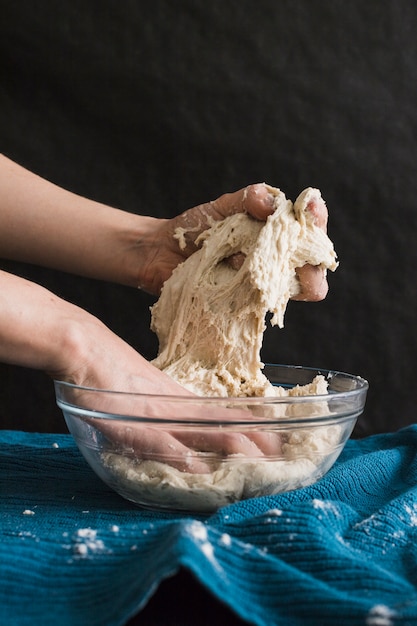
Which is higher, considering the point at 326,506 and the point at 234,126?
the point at 234,126

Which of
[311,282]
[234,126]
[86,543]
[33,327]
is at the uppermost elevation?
[234,126]

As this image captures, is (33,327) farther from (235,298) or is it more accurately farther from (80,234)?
(80,234)

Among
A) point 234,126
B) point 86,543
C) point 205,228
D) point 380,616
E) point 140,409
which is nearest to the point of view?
point 380,616

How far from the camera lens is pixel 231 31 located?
1.45 m

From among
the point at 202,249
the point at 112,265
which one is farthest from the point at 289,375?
the point at 112,265

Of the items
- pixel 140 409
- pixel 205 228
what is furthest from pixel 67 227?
pixel 140 409

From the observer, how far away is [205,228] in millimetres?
1028

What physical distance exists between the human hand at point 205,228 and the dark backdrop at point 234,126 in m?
0.43

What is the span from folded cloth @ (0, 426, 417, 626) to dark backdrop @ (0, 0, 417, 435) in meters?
0.81

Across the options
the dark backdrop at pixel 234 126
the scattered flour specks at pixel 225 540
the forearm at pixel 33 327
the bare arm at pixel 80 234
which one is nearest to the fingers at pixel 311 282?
the bare arm at pixel 80 234

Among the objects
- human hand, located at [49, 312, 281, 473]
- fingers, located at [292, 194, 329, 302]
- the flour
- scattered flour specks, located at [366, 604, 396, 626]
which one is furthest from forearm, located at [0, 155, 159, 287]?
scattered flour specks, located at [366, 604, 396, 626]

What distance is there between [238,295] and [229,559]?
41 cm

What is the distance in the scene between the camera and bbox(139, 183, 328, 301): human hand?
931 mm

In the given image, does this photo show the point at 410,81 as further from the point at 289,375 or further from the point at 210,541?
the point at 210,541
